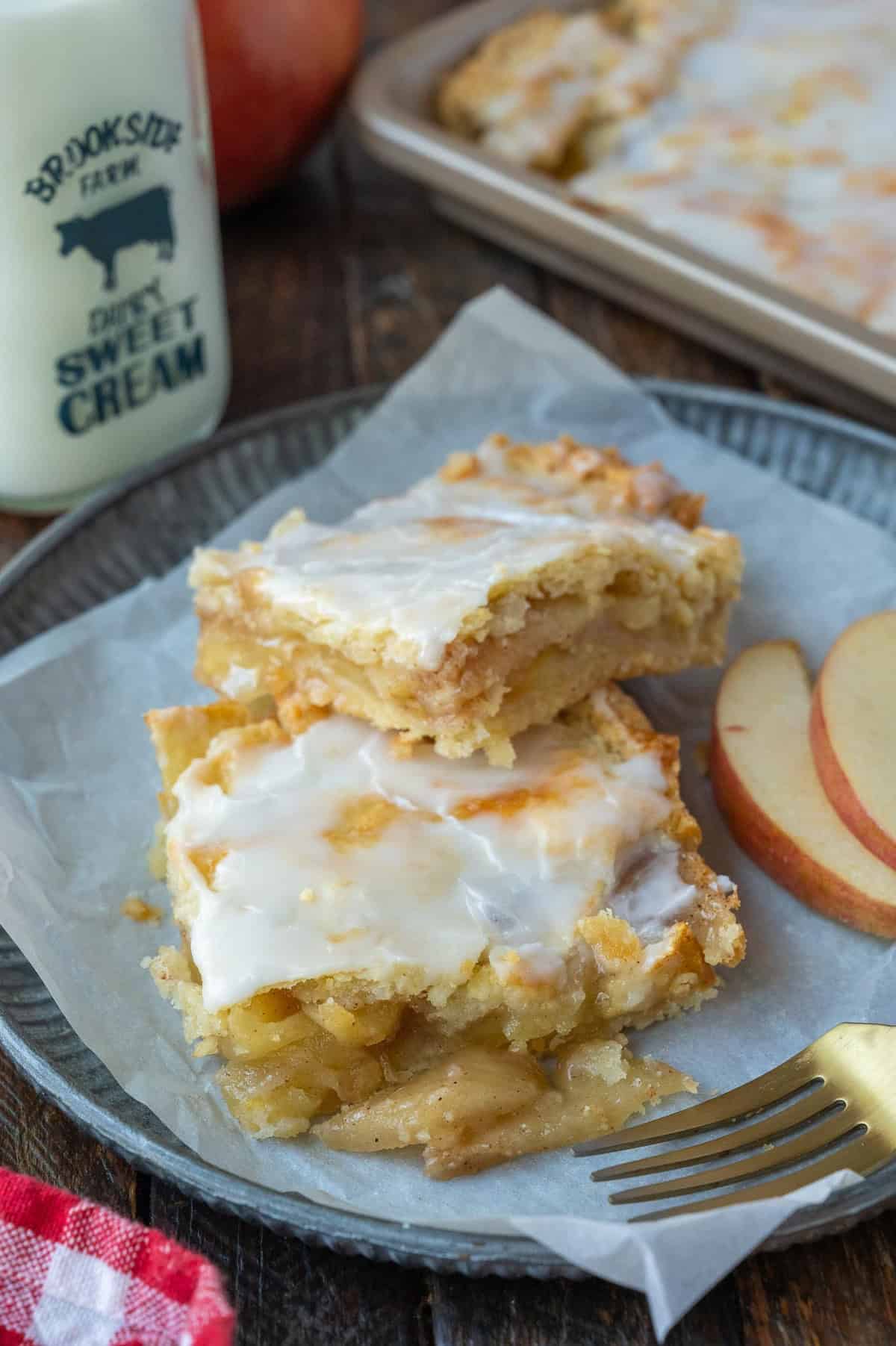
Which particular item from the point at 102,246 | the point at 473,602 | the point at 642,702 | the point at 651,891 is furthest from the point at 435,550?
the point at 102,246

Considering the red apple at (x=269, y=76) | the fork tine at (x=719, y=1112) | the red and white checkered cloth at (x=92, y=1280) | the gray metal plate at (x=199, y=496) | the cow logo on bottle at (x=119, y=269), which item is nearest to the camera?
the red and white checkered cloth at (x=92, y=1280)

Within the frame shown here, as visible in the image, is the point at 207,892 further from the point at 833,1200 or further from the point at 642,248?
the point at 642,248

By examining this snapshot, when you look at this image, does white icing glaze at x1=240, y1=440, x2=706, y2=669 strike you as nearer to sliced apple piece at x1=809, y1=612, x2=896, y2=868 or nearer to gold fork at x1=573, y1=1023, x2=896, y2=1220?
sliced apple piece at x1=809, y1=612, x2=896, y2=868

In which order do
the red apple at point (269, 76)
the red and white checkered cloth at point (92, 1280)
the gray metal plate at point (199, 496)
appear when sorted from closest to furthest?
1. the red and white checkered cloth at point (92, 1280)
2. the gray metal plate at point (199, 496)
3. the red apple at point (269, 76)

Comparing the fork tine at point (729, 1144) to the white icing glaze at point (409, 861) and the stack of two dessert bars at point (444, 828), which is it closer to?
the stack of two dessert bars at point (444, 828)

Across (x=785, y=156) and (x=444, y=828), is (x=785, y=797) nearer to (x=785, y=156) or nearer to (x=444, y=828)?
(x=444, y=828)

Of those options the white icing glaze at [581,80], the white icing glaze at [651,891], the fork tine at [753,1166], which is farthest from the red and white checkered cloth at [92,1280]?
the white icing glaze at [581,80]

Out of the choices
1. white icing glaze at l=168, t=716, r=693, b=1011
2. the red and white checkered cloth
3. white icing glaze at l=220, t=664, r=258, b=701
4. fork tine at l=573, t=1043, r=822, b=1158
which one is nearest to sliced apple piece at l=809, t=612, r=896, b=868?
white icing glaze at l=168, t=716, r=693, b=1011
